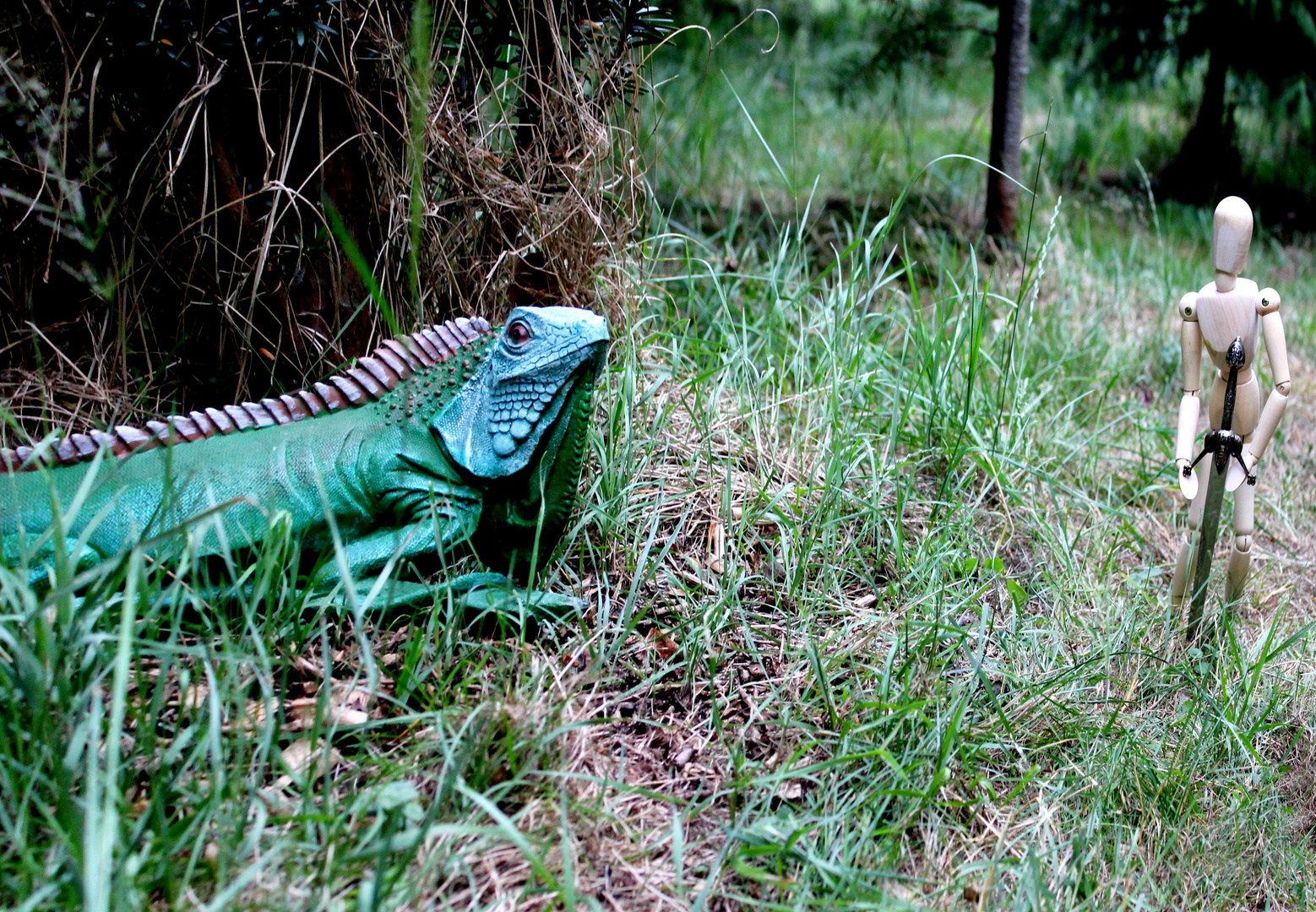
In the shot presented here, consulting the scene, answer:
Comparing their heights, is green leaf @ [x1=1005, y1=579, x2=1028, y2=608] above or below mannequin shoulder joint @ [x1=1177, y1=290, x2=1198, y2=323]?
below

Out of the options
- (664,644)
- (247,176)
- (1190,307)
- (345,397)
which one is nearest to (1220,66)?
(1190,307)

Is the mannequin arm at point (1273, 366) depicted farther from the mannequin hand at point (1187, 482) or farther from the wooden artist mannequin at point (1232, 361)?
the mannequin hand at point (1187, 482)

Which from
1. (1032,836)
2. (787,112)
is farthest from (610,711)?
(787,112)

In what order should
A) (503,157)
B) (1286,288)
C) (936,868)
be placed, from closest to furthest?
1. (936,868)
2. (503,157)
3. (1286,288)

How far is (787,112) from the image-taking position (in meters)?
6.91

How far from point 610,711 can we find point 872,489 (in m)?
1.04

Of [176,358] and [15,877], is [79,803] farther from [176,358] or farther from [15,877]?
[176,358]

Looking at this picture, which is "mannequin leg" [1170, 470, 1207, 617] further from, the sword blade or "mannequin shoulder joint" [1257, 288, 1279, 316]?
"mannequin shoulder joint" [1257, 288, 1279, 316]

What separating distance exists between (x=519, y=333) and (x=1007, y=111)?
346cm

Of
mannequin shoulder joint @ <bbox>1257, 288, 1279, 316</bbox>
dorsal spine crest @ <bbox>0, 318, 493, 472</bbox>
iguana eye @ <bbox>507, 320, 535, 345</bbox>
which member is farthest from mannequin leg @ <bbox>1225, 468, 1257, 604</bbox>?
dorsal spine crest @ <bbox>0, 318, 493, 472</bbox>

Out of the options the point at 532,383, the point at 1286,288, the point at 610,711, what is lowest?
the point at 1286,288

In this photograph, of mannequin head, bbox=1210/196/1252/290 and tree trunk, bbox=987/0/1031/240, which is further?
tree trunk, bbox=987/0/1031/240

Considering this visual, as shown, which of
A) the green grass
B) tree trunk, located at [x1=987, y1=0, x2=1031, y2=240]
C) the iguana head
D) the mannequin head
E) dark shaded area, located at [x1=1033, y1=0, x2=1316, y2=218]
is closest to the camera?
the green grass

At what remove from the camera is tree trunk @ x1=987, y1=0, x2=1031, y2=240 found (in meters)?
4.60
